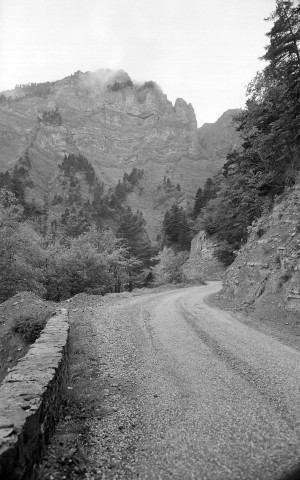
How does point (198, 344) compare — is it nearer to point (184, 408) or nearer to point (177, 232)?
point (184, 408)

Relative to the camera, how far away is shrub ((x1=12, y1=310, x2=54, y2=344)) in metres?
9.35

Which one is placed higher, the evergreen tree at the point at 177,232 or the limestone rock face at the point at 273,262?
the evergreen tree at the point at 177,232

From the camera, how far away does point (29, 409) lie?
368 cm

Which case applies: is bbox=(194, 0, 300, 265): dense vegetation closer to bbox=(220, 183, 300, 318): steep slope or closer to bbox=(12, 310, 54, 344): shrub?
bbox=(220, 183, 300, 318): steep slope

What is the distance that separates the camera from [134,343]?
8828mm

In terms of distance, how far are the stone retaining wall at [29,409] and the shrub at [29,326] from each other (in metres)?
3.13

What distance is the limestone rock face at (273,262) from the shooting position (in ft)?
42.3

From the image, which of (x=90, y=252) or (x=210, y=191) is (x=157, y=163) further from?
(x=90, y=252)

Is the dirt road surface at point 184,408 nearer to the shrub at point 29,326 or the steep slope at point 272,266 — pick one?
the shrub at point 29,326

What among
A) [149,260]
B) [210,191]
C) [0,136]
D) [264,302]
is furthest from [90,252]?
[0,136]

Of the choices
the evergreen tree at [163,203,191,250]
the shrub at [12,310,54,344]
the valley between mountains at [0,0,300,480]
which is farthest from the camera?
the evergreen tree at [163,203,191,250]

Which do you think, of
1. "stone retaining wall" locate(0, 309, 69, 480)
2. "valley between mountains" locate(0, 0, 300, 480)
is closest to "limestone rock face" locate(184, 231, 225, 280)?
"valley between mountains" locate(0, 0, 300, 480)

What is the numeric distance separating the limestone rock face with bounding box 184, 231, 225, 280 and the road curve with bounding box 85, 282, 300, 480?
3494 centimetres

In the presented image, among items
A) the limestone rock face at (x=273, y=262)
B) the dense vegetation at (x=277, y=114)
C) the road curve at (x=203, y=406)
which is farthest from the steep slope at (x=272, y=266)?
the road curve at (x=203, y=406)
